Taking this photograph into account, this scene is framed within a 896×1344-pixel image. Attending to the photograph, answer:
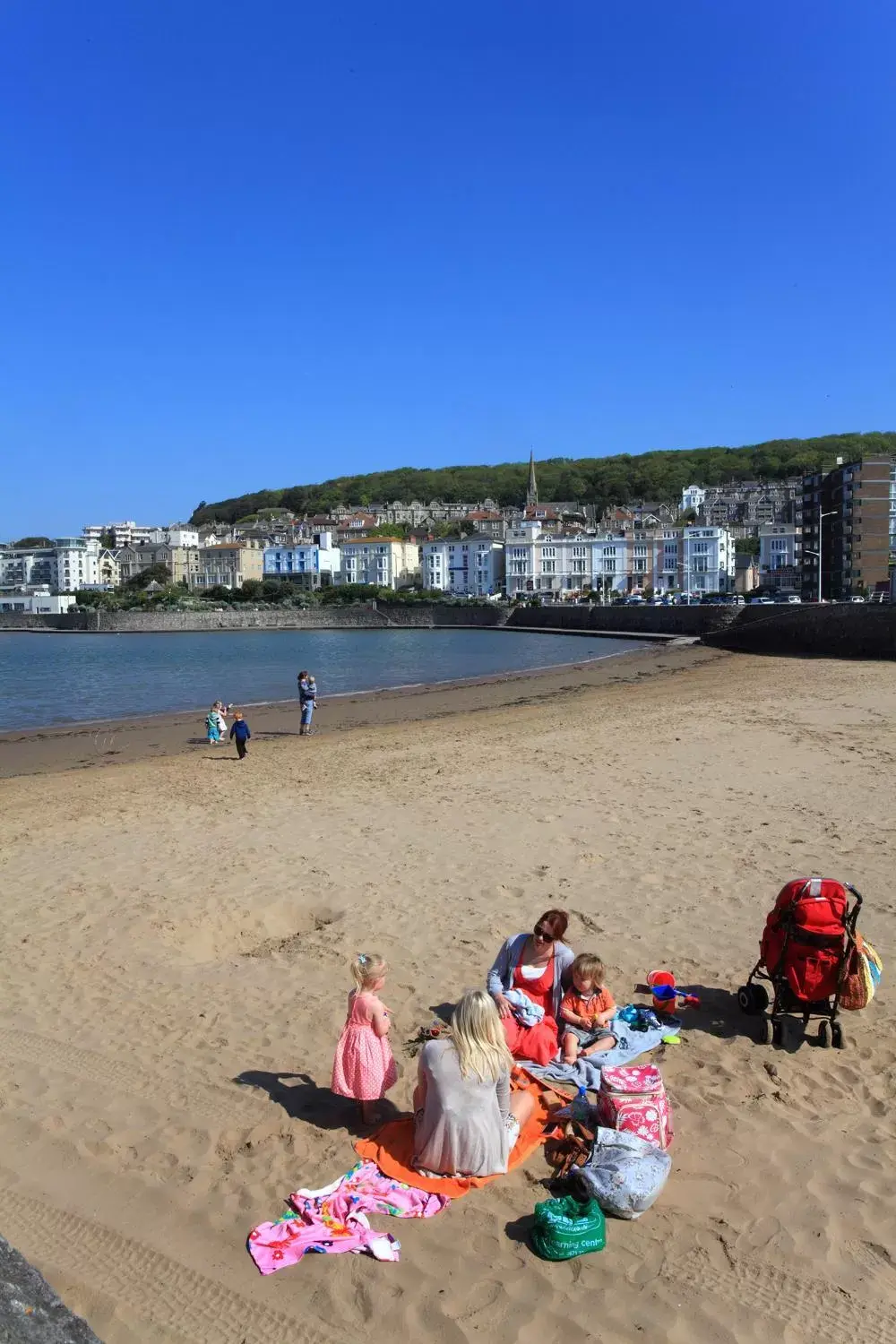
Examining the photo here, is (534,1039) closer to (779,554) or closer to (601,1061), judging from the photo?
(601,1061)

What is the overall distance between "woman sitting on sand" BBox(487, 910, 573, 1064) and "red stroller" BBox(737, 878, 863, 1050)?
3.40 ft

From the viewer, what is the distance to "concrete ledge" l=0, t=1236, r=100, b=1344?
2195 mm

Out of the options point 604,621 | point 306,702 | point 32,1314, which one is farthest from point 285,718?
point 604,621

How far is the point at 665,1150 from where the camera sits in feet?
12.8

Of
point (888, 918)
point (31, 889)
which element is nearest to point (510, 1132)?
point (888, 918)

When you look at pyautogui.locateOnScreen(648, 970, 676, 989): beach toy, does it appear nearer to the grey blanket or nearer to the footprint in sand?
the grey blanket

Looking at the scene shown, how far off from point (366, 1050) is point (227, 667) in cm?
4379

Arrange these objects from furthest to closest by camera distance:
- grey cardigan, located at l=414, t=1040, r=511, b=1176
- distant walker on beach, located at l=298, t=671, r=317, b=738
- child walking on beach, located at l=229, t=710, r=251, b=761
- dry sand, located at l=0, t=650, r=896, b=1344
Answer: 1. distant walker on beach, located at l=298, t=671, r=317, b=738
2. child walking on beach, located at l=229, t=710, r=251, b=761
3. grey cardigan, located at l=414, t=1040, r=511, b=1176
4. dry sand, located at l=0, t=650, r=896, b=1344

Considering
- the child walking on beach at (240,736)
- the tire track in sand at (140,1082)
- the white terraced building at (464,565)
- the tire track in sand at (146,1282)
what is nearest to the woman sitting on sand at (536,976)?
the tire track in sand at (140,1082)

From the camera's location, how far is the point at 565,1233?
11.1 feet

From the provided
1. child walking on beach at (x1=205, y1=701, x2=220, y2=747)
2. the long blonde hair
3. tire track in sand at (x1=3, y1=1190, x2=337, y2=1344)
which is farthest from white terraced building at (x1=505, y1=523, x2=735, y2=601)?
tire track in sand at (x1=3, y1=1190, x2=337, y2=1344)

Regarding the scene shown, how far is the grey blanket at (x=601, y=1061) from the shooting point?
460 cm

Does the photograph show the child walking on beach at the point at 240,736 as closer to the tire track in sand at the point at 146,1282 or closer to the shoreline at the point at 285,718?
the shoreline at the point at 285,718

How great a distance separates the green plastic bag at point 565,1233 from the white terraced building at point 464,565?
12402 centimetres
